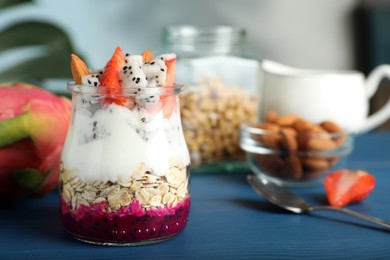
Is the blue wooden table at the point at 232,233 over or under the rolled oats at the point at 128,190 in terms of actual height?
under

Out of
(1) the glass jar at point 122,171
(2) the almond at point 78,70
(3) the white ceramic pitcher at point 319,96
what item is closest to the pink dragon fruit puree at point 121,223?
(1) the glass jar at point 122,171

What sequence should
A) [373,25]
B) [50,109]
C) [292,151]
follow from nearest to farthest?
[50,109] < [292,151] < [373,25]

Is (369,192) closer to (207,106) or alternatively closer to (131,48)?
(207,106)

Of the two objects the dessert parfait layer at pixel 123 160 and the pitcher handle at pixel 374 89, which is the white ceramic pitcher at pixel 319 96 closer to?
the pitcher handle at pixel 374 89

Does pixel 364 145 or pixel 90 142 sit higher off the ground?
pixel 90 142

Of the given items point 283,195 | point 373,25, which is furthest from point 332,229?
point 373,25

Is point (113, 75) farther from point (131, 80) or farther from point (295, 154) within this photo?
point (295, 154)

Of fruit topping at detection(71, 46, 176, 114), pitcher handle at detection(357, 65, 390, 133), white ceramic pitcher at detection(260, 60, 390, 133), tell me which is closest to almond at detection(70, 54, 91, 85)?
fruit topping at detection(71, 46, 176, 114)

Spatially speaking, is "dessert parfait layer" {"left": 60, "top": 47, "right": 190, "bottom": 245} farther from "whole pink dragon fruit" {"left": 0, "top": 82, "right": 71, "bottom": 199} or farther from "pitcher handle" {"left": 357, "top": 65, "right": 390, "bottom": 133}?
"pitcher handle" {"left": 357, "top": 65, "right": 390, "bottom": 133}
